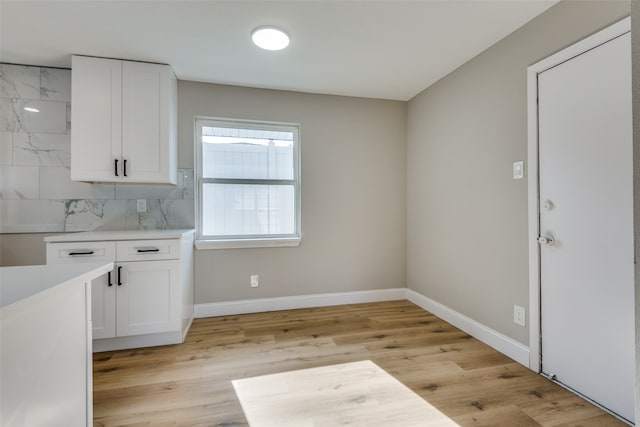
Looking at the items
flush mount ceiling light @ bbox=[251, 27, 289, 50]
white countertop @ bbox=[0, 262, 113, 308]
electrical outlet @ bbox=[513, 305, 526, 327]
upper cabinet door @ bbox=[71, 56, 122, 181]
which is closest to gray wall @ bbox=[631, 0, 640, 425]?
white countertop @ bbox=[0, 262, 113, 308]

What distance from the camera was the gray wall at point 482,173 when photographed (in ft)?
6.32

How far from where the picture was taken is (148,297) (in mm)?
2264

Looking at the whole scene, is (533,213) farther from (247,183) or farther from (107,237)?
(107,237)

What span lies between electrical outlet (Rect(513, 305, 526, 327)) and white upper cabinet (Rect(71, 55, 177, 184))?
3.03m

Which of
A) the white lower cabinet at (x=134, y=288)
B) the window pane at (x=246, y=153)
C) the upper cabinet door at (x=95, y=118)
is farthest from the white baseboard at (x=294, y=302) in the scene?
the upper cabinet door at (x=95, y=118)

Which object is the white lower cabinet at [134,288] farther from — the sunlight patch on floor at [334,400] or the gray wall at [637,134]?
the gray wall at [637,134]

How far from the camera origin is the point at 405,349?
2.22 meters

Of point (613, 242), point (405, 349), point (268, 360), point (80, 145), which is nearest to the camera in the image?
point (613, 242)

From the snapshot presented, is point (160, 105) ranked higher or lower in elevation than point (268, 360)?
higher

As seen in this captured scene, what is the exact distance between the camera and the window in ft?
9.69

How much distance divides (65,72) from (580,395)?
467 centimetres

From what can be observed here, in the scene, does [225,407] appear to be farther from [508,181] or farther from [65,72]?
[65,72]

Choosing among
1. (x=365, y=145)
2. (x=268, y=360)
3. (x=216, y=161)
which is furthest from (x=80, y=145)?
(x=365, y=145)

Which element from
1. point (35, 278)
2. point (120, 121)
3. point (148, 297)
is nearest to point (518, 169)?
point (35, 278)
